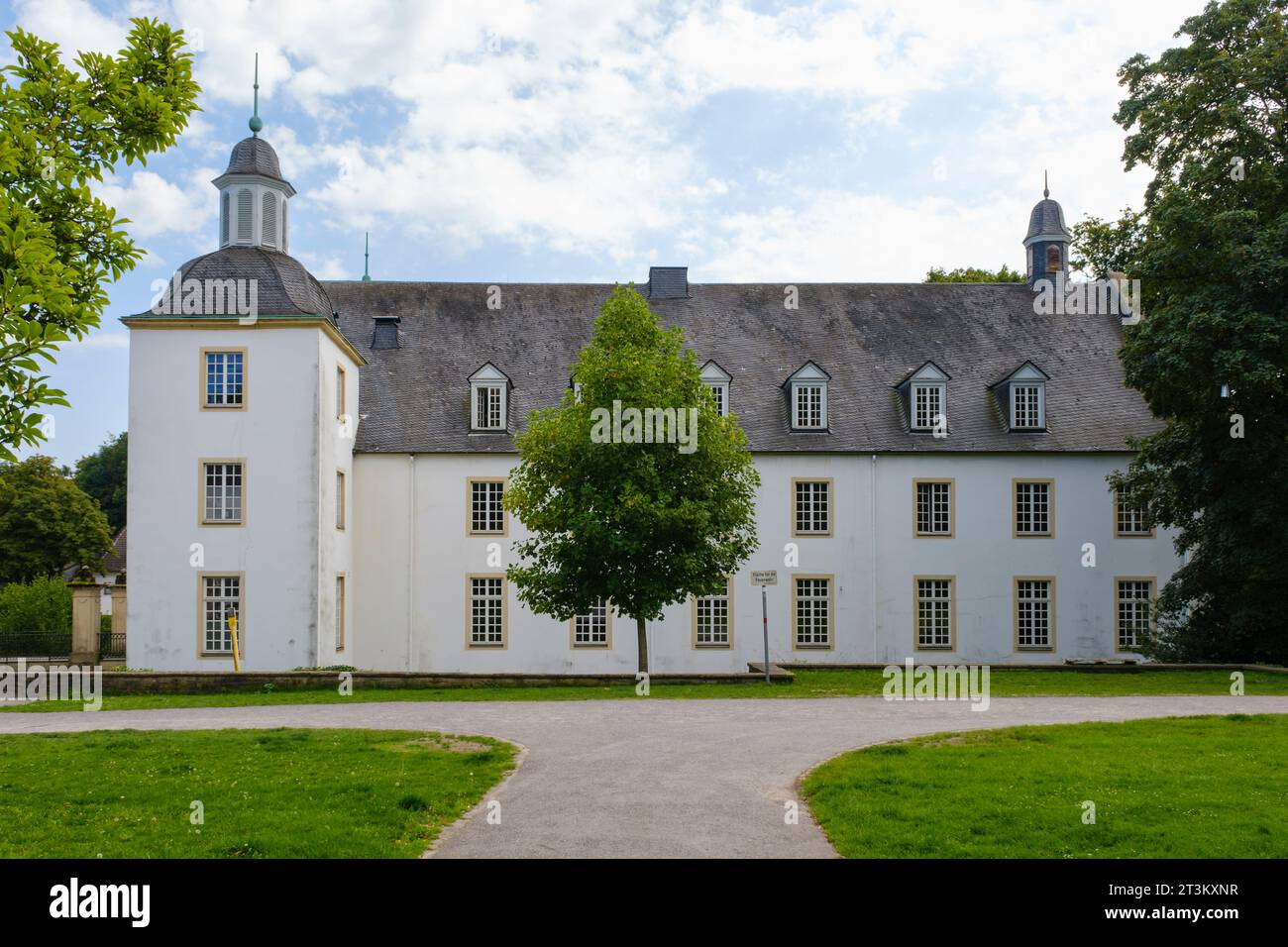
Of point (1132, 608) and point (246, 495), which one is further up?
point (246, 495)

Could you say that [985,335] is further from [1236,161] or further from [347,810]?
[347,810]

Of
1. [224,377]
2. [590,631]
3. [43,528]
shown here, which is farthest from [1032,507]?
[43,528]

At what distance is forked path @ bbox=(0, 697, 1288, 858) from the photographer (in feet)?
28.9

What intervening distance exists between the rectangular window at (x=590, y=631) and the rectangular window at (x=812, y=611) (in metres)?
5.29

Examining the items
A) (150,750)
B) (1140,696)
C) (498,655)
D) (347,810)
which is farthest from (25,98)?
(498,655)

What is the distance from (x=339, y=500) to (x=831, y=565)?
13.5m

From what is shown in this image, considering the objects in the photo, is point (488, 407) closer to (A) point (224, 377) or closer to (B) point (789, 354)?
(A) point (224, 377)

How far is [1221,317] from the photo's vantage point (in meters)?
24.4

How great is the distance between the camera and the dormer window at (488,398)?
105 ft

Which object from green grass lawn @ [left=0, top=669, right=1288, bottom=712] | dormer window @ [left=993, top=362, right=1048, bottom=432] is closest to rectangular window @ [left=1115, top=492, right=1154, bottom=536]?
dormer window @ [left=993, top=362, right=1048, bottom=432]

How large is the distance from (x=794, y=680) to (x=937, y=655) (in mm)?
8924

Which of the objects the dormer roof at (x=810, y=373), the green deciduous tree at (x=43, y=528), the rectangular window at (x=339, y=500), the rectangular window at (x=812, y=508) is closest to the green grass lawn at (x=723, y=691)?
the rectangular window at (x=812, y=508)

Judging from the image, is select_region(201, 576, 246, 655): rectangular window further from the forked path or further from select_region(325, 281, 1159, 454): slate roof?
the forked path

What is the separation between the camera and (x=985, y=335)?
3531cm
